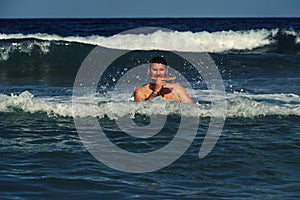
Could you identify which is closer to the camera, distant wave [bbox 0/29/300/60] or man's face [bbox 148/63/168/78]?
man's face [bbox 148/63/168/78]

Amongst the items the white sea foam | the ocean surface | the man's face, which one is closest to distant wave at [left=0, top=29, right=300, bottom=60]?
the white sea foam

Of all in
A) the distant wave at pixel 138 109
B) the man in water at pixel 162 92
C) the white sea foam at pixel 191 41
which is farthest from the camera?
the white sea foam at pixel 191 41

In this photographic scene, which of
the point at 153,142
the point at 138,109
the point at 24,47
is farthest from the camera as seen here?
the point at 24,47

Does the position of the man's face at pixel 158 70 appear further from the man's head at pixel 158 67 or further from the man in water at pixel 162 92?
the man in water at pixel 162 92

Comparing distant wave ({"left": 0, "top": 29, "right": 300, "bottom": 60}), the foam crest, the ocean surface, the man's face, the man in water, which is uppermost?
distant wave ({"left": 0, "top": 29, "right": 300, "bottom": 60})

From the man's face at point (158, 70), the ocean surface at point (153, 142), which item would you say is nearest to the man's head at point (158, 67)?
the man's face at point (158, 70)

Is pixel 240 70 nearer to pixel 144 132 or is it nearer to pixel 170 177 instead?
pixel 144 132

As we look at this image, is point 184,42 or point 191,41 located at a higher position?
point 191,41

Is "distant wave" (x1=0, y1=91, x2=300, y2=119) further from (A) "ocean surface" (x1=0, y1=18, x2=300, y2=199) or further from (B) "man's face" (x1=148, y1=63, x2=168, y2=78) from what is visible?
(B) "man's face" (x1=148, y1=63, x2=168, y2=78)

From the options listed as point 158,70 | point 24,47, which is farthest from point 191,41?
point 158,70


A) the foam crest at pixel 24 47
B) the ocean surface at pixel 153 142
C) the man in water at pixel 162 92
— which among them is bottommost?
the ocean surface at pixel 153 142

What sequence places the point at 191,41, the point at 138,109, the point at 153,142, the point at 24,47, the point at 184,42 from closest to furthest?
the point at 153,142 < the point at 138,109 < the point at 24,47 < the point at 184,42 < the point at 191,41

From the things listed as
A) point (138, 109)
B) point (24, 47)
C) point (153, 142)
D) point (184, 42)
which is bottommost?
point (153, 142)

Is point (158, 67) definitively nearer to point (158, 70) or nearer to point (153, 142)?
point (158, 70)
